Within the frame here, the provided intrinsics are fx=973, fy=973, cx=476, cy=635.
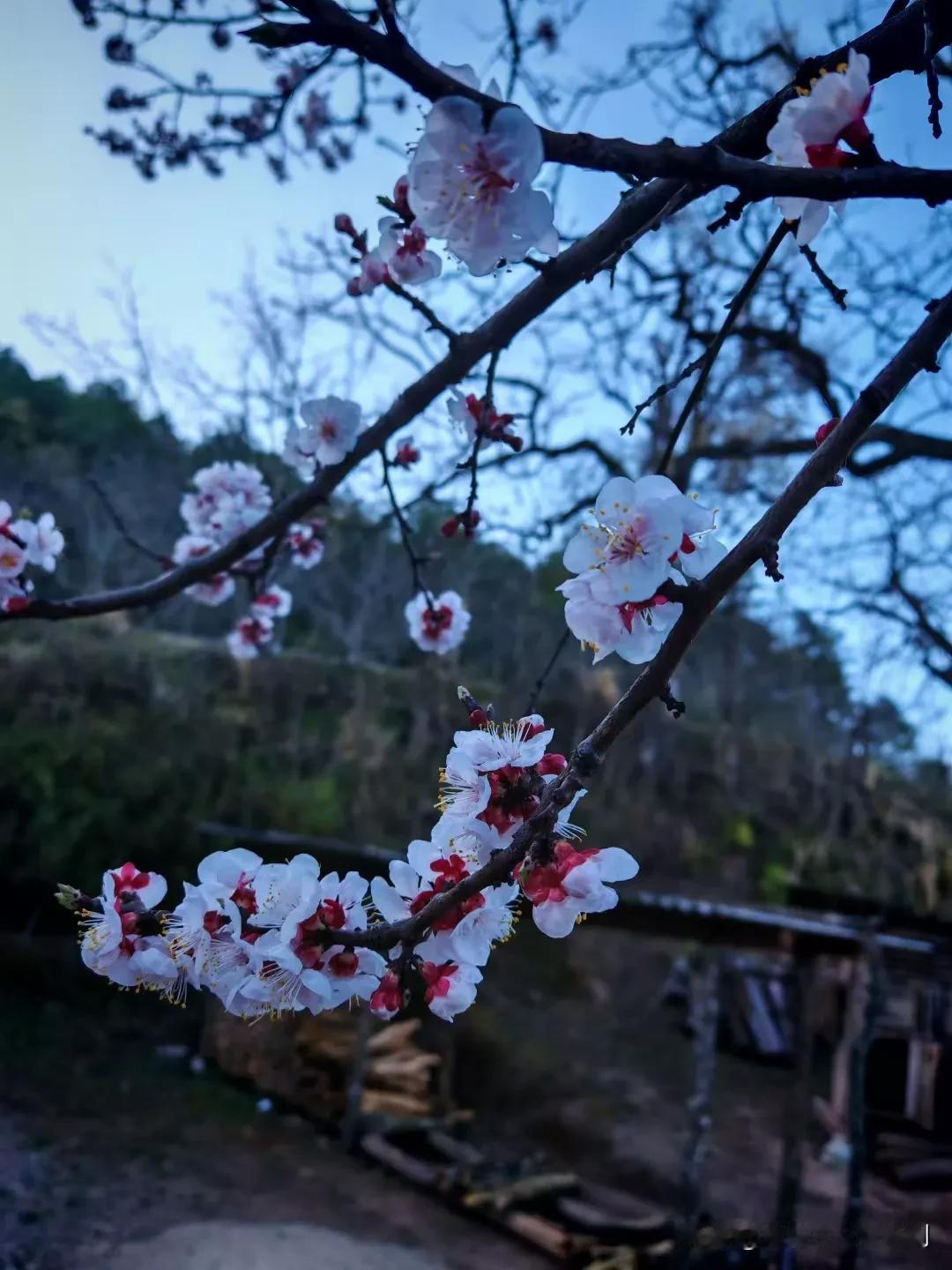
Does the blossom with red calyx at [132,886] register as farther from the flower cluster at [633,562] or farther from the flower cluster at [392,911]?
the flower cluster at [633,562]

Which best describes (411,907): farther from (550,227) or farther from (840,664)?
(840,664)

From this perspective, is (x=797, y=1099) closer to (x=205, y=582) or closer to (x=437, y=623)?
(x=437, y=623)

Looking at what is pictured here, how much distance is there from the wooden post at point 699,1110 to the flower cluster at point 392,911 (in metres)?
3.52

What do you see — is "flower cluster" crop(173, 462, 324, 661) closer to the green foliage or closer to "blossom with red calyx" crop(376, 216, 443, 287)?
"blossom with red calyx" crop(376, 216, 443, 287)

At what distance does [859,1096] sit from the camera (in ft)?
13.7

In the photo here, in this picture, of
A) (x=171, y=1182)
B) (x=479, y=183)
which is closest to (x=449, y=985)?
(x=479, y=183)

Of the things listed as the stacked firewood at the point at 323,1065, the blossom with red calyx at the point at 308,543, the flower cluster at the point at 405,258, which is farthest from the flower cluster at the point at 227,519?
the stacked firewood at the point at 323,1065

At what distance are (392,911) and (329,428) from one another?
1.15 m

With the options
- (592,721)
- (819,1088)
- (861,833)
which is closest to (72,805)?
(592,721)

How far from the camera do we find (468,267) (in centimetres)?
83

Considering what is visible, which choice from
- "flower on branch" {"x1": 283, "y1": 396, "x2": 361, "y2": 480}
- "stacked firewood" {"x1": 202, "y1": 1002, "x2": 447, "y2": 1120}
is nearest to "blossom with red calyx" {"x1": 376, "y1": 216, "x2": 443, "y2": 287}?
"flower on branch" {"x1": 283, "y1": 396, "x2": 361, "y2": 480}

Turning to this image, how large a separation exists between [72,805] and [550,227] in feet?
20.8

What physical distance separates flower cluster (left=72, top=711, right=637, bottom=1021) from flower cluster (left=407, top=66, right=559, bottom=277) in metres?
0.40

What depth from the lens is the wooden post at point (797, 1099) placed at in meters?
4.01
